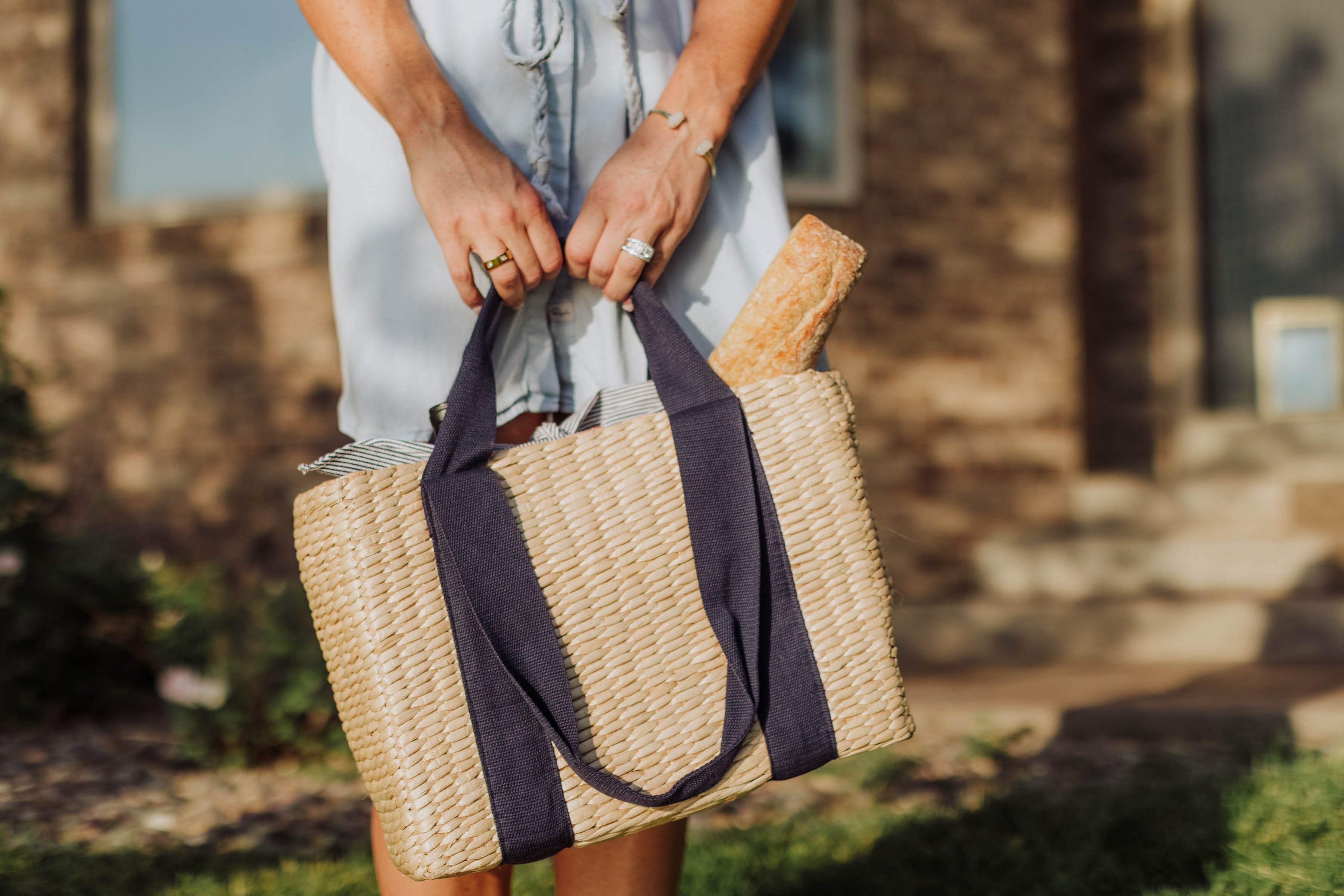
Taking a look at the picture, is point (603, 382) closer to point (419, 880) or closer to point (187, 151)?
point (419, 880)

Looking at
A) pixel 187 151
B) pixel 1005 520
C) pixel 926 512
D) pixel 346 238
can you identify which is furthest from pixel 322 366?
pixel 346 238

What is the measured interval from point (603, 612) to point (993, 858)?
1600 millimetres

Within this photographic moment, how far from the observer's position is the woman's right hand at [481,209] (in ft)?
4.02

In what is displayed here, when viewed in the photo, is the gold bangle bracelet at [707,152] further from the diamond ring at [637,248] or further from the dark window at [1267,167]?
the dark window at [1267,167]

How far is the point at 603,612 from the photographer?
1.20 metres

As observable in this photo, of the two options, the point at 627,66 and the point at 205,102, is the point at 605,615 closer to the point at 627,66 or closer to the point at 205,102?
the point at 627,66

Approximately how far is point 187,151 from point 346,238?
4.40 meters

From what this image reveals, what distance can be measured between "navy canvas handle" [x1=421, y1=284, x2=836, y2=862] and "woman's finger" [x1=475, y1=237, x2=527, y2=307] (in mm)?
16

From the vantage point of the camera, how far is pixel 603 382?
1367 millimetres

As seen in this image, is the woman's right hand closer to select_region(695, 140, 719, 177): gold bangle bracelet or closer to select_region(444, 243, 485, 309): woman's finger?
select_region(444, 243, 485, 309): woman's finger

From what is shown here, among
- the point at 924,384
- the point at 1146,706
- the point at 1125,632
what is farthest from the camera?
the point at 924,384

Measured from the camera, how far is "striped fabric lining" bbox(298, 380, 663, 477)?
4.11 feet

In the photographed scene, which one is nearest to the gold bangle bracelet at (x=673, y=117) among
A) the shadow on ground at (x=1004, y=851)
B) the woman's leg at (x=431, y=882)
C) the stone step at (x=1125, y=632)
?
the woman's leg at (x=431, y=882)

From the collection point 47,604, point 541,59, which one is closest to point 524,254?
point 541,59
